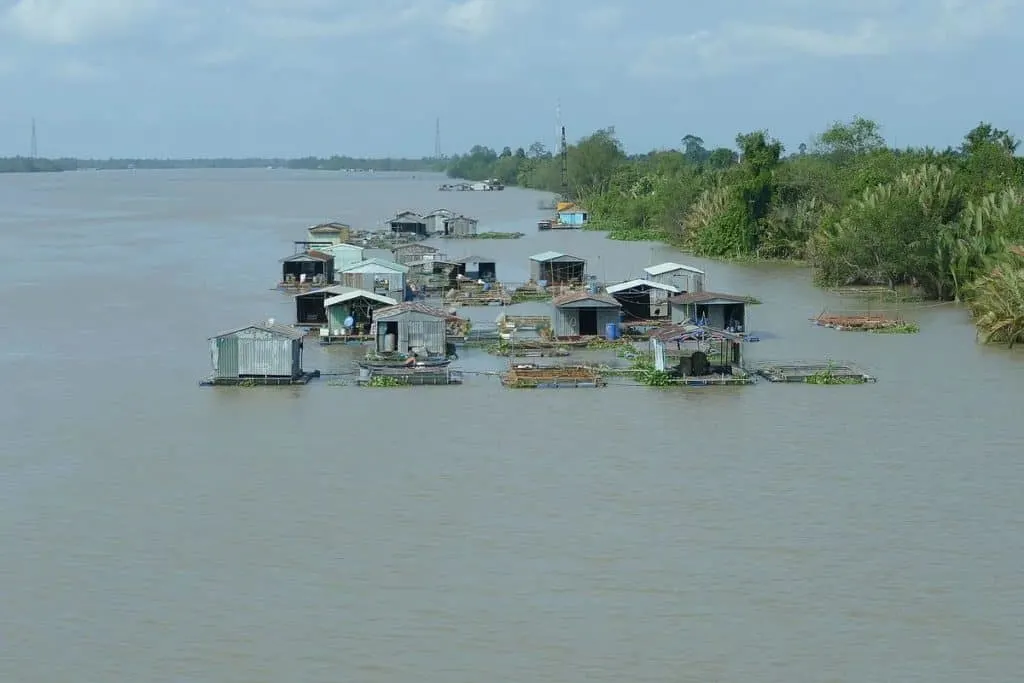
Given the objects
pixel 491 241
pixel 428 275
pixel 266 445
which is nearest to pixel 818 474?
pixel 266 445

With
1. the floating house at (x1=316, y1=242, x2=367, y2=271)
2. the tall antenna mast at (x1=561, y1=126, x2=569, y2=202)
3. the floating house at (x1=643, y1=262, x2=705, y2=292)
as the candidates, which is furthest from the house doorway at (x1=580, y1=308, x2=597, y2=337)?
the tall antenna mast at (x1=561, y1=126, x2=569, y2=202)

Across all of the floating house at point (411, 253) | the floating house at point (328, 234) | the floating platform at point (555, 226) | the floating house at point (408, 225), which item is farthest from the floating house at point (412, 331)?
the floating platform at point (555, 226)

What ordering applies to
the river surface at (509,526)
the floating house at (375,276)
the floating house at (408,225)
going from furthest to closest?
the floating house at (408,225) → the floating house at (375,276) → the river surface at (509,526)

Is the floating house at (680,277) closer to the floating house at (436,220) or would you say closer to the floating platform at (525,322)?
the floating platform at (525,322)

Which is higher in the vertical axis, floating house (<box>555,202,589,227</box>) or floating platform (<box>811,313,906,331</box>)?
floating house (<box>555,202,589,227</box>)

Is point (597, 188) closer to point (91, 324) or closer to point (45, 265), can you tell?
point (45, 265)

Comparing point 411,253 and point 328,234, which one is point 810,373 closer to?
point 411,253

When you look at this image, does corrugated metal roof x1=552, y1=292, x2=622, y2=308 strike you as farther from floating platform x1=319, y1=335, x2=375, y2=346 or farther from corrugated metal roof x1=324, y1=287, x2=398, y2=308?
floating platform x1=319, y1=335, x2=375, y2=346
